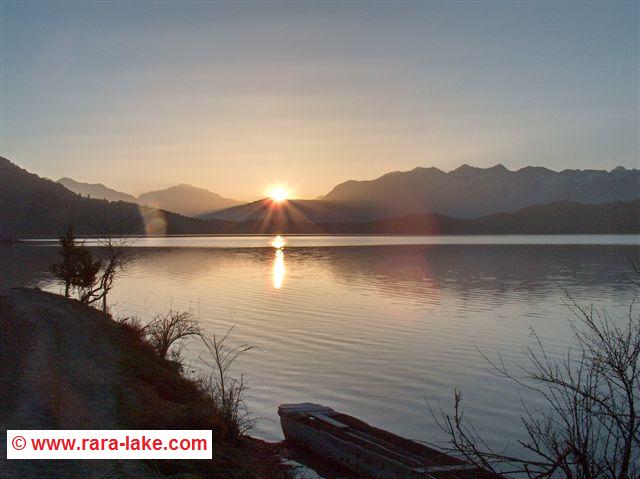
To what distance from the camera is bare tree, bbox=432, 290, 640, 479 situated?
7.83 meters

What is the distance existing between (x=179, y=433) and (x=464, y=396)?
10.7 meters

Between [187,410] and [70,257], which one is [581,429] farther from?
[70,257]

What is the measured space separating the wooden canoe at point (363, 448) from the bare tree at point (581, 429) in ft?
1.86

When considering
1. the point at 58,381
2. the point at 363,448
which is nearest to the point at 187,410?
the point at 58,381

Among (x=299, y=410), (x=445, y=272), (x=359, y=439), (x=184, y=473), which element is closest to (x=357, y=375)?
(x=299, y=410)

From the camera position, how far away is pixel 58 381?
57.2 feet

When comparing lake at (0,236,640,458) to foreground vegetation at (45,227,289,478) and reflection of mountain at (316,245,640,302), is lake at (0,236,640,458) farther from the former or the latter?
foreground vegetation at (45,227,289,478)

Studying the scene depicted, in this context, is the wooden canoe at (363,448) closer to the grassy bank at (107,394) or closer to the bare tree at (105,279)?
the grassy bank at (107,394)

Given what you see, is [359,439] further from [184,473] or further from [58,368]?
[58,368]

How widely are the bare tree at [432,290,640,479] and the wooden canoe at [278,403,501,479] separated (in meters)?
0.57

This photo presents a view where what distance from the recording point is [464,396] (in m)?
21.1

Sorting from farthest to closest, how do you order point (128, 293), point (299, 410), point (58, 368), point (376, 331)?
point (128, 293) < point (376, 331) < point (58, 368) < point (299, 410)

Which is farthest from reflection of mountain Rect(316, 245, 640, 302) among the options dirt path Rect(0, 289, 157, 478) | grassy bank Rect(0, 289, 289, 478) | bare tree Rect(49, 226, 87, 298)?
→ grassy bank Rect(0, 289, 289, 478)

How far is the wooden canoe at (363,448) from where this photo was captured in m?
12.6
